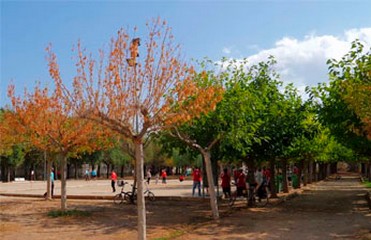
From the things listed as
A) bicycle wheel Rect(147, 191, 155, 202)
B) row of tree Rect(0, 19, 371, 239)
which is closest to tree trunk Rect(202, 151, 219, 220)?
row of tree Rect(0, 19, 371, 239)

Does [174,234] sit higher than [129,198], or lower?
lower

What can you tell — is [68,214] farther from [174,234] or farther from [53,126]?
[174,234]

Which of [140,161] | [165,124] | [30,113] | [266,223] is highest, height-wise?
[30,113]

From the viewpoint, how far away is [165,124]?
9.95 meters

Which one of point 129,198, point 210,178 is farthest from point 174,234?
point 129,198

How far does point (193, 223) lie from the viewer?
1495cm

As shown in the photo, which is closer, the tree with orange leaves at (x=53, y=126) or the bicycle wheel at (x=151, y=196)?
the tree with orange leaves at (x=53, y=126)

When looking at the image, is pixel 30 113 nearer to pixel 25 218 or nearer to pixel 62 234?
pixel 25 218

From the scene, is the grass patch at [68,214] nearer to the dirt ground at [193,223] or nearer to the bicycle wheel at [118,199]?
the dirt ground at [193,223]

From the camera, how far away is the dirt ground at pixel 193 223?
1262cm

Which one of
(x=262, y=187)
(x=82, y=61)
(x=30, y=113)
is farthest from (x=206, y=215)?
(x=82, y=61)

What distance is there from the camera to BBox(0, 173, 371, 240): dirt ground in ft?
41.4

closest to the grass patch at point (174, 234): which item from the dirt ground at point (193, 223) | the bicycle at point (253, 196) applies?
the dirt ground at point (193, 223)

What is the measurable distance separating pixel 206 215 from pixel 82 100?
28.2 ft
